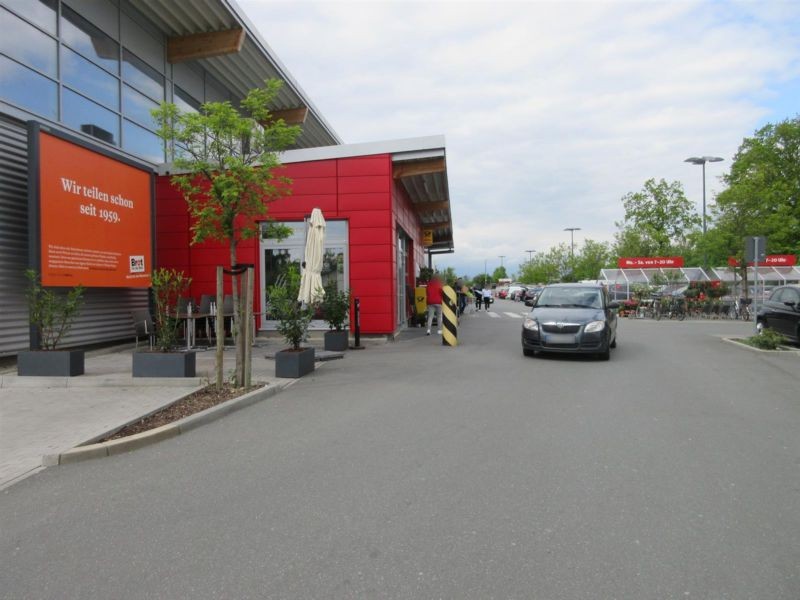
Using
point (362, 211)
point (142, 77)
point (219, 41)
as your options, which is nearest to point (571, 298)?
point (362, 211)

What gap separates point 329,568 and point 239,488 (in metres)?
1.52

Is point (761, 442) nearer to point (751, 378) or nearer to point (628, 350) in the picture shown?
point (751, 378)

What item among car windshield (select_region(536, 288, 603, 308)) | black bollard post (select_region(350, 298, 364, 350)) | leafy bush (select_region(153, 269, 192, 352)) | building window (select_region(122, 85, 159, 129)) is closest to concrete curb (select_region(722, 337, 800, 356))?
car windshield (select_region(536, 288, 603, 308))

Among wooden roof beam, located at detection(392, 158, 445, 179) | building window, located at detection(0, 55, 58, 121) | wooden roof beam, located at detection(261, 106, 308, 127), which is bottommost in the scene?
wooden roof beam, located at detection(392, 158, 445, 179)

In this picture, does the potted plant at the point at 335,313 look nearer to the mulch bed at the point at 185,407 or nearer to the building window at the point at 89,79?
the mulch bed at the point at 185,407

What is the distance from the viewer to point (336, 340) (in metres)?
13.2

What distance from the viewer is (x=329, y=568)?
124 inches

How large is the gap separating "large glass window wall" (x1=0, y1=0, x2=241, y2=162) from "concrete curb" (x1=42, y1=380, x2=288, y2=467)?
7.14 metres

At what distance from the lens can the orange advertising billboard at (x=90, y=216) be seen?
990 centimetres

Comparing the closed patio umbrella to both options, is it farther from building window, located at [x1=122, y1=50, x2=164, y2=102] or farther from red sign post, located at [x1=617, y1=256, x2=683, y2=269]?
red sign post, located at [x1=617, y1=256, x2=683, y2=269]

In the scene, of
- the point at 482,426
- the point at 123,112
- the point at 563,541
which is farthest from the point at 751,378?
the point at 123,112

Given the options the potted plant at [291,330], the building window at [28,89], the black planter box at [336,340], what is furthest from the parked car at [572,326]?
the building window at [28,89]

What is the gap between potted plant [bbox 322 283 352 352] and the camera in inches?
513

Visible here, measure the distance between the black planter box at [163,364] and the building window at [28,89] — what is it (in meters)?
5.41
